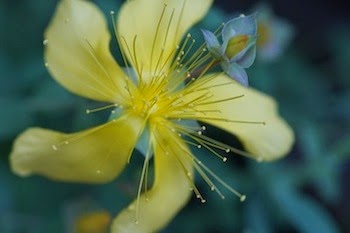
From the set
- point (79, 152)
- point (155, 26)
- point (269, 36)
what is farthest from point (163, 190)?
point (269, 36)

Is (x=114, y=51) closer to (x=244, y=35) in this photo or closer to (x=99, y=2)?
(x=99, y=2)

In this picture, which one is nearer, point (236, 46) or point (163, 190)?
point (236, 46)

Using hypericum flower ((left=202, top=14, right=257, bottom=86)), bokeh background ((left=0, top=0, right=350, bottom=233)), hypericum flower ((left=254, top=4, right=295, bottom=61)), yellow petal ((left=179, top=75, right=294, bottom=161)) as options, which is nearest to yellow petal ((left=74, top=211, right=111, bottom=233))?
bokeh background ((left=0, top=0, right=350, bottom=233))

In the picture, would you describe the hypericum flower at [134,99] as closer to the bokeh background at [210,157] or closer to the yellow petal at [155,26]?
the yellow petal at [155,26]

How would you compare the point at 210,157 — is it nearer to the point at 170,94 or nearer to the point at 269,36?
the point at 269,36

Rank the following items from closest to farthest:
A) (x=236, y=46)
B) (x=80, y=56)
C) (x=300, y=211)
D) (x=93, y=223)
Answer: (x=236, y=46) → (x=80, y=56) → (x=93, y=223) → (x=300, y=211)

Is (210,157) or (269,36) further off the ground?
(269,36)

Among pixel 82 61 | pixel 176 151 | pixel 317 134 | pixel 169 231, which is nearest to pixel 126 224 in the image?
pixel 176 151

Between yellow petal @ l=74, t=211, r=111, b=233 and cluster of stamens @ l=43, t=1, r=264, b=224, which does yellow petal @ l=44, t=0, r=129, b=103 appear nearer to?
cluster of stamens @ l=43, t=1, r=264, b=224
